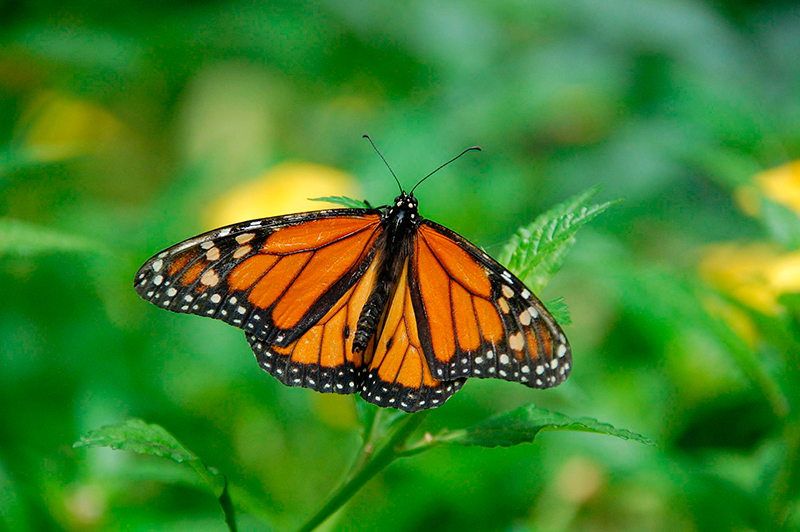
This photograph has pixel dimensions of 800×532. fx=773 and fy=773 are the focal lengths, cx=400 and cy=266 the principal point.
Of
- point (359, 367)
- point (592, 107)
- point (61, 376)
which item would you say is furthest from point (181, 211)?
point (592, 107)

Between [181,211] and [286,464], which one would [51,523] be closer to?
[286,464]

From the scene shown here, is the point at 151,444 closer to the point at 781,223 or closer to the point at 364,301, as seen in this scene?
the point at 364,301

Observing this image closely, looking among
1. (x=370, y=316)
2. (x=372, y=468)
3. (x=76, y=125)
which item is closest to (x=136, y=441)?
(x=372, y=468)

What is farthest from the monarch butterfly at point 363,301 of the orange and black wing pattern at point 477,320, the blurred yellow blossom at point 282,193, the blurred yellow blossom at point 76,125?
the blurred yellow blossom at point 76,125

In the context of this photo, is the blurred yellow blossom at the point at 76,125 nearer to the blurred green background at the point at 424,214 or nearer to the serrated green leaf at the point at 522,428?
the blurred green background at the point at 424,214

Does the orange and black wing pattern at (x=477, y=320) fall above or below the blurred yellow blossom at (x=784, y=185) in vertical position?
below

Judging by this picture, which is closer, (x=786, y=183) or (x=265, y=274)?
(x=265, y=274)

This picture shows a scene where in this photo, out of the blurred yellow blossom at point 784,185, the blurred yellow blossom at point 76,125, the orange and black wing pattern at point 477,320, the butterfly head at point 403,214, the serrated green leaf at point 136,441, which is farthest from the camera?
the blurred yellow blossom at point 76,125
